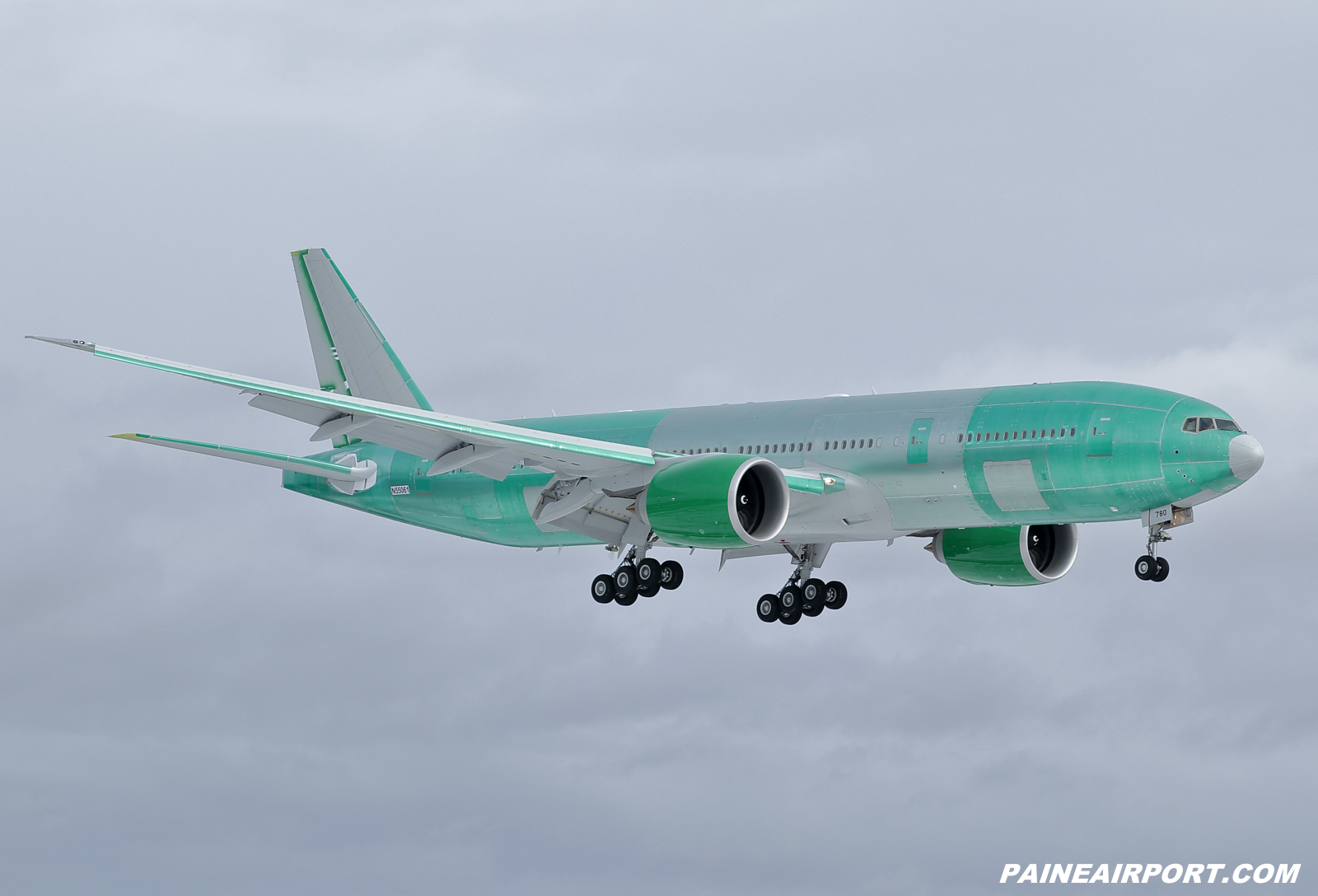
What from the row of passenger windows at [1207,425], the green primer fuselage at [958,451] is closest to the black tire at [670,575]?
the green primer fuselage at [958,451]

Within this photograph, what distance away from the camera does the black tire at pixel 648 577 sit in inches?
1633

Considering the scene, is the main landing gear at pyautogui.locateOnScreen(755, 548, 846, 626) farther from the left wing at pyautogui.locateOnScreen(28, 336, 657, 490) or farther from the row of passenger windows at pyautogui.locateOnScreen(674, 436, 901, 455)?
the left wing at pyautogui.locateOnScreen(28, 336, 657, 490)

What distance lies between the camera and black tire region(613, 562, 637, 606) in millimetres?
41594

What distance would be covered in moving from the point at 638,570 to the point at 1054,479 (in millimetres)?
10667

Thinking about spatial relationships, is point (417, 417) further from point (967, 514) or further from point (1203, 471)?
point (1203, 471)

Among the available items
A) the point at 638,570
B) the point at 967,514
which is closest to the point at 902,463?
the point at 967,514

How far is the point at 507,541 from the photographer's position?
4541cm

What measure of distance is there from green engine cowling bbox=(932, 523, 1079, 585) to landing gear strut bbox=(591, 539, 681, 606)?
287 inches

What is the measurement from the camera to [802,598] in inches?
1753

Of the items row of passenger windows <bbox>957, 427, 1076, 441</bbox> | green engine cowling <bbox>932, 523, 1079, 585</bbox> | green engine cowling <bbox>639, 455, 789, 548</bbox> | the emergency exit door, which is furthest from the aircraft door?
green engine cowling <bbox>932, 523, 1079, 585</bbox>

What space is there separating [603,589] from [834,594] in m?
6.61

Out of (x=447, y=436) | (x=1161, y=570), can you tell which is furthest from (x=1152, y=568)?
(x=447, y=436)

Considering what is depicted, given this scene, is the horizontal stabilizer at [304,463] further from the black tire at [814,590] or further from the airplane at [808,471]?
the black tire at [814,590]

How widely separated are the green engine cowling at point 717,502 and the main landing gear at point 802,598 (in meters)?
6.70
